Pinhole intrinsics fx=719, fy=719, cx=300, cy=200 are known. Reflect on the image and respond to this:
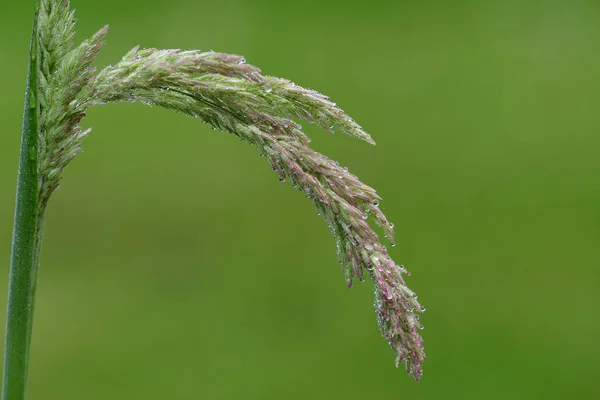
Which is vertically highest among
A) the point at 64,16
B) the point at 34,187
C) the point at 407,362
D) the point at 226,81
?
the point at 64,16

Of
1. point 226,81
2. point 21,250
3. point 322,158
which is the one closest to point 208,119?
point 226,81

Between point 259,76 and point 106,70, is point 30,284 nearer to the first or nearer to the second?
point 106,70

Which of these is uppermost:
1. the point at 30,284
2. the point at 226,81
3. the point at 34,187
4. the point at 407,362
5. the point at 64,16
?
the point at 64,16

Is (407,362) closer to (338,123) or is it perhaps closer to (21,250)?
(338,123)

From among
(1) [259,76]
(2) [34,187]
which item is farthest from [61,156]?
(1) [259,76]

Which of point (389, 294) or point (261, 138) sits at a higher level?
point (261, 138)

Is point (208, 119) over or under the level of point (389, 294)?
Answer: over
